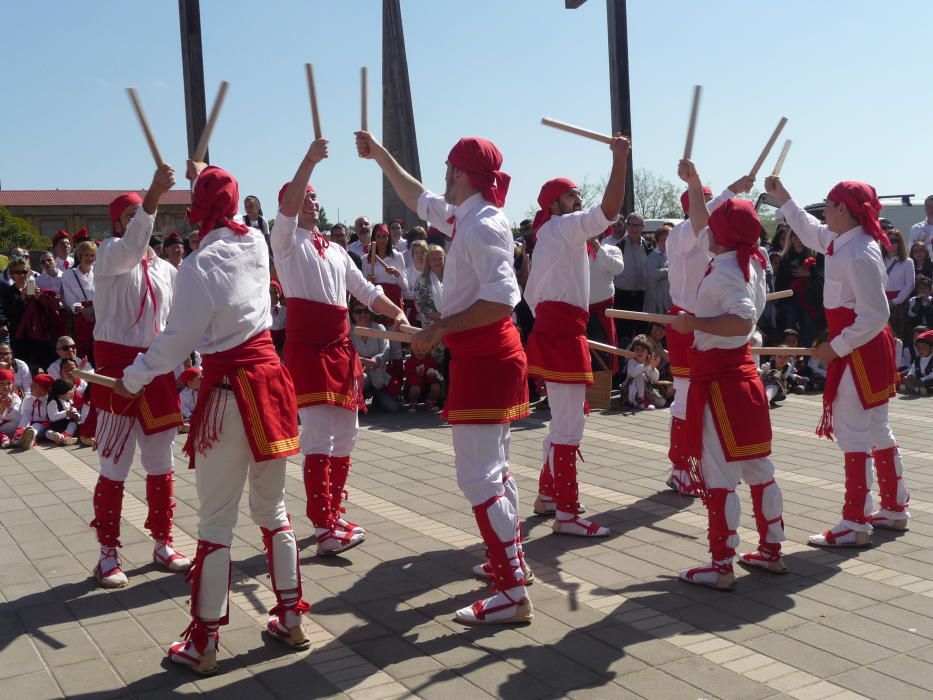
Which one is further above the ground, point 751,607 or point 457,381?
point 457,381

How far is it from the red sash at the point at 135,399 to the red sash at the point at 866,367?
3.57 m

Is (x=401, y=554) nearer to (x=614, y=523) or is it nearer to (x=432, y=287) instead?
(x=614, y=523)

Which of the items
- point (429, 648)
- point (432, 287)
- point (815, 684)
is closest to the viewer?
point (815, 684)

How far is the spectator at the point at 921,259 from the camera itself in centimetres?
1338

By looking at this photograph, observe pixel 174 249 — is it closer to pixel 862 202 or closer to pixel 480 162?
pixel 480 162

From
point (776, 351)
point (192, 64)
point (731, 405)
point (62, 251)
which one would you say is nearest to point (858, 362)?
point (776, 351)

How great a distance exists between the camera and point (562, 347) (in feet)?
18.5

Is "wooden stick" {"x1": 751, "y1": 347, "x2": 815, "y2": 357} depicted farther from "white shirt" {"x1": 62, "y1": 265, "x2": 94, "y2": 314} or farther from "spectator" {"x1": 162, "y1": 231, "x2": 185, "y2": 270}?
"white shirt" {"x1": 62, "y1": 265, "x2": 94, "y2": 314}

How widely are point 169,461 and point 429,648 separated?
6.27 feet

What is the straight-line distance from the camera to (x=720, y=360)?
4.63m

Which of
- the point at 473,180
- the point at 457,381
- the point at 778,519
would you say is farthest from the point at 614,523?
the point at 473,180

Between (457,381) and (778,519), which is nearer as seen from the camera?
(457,381)

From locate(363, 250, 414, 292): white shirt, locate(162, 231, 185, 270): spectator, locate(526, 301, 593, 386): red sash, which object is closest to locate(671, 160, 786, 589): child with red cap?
locate(526, 301, 593, 386): red sash

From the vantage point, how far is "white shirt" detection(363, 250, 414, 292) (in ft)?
36.3
